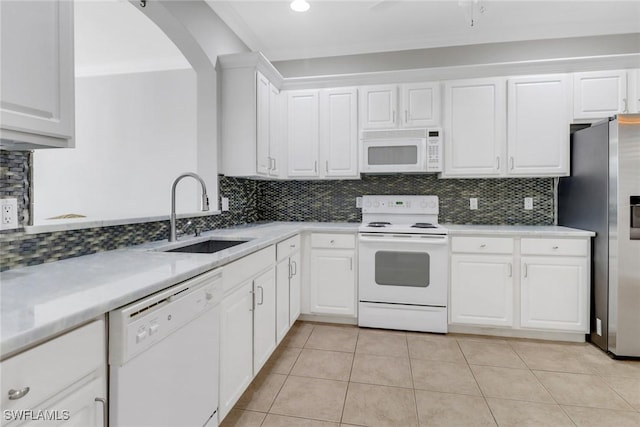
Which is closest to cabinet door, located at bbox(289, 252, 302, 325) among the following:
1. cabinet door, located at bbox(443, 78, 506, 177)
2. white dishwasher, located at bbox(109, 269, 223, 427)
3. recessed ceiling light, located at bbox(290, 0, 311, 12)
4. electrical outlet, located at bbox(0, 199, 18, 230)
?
white dishwasher, located at bbox(109, 269, 223, 427)

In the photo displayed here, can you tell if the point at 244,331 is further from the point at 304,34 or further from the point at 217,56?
the point at 304,34

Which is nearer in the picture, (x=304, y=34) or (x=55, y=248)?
Result: (x=55, y=248)

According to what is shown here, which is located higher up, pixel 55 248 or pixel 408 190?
pixel 408 190

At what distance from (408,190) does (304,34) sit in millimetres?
1845

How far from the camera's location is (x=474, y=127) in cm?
316

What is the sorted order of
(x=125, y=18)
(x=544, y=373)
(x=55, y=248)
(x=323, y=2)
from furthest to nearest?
(x=125, y=18), (x=323, y=2), (x=544, y=373), (x=55, y=248)

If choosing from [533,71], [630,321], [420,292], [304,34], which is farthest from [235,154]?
[630,321]

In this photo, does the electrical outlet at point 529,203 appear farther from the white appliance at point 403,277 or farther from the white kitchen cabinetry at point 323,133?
the white kitchen cabinetry at point 323,133

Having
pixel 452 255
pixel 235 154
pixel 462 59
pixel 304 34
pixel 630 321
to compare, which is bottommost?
pixel 630 321

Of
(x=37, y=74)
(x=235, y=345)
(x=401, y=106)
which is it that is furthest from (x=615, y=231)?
(x=37, y=74)

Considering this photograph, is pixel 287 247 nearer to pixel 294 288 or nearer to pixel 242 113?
pixel 294 288

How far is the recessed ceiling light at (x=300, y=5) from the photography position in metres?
2.76

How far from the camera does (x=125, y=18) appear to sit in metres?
3.29

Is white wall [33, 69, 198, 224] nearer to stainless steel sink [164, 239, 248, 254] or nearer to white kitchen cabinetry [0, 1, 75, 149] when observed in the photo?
stainless steel sink [164, 239, 248, 254]
